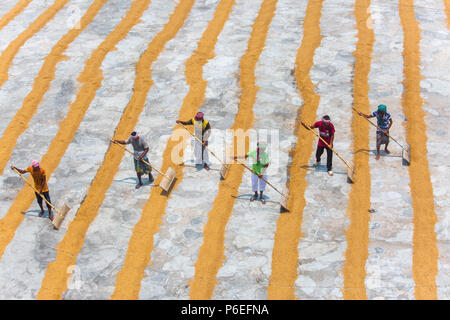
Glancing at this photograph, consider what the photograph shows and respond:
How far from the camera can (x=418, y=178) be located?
13.9 metres

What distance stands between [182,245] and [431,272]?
5.29m

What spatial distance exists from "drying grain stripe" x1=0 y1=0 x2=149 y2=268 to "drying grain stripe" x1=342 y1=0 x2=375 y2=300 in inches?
299

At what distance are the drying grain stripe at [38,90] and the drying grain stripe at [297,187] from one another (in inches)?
304

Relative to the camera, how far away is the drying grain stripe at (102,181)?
38.0ft

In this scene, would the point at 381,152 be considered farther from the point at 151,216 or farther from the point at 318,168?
the point at 151,216

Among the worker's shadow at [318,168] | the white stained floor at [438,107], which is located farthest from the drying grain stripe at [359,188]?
the white stained floor at [438,107]

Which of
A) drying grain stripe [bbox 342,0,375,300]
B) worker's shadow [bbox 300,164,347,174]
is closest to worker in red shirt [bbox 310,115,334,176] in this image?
worker's shadow [bbox 300,164,347,174]

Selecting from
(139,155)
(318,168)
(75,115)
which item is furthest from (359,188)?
(75,115)

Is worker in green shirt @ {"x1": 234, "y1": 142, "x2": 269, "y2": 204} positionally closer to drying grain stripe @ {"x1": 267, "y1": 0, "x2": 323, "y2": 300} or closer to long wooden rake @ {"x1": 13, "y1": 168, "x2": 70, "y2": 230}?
drying grain stripe @ {"x1": 267, "y1": 0, "x2": 323, "y2": 300}

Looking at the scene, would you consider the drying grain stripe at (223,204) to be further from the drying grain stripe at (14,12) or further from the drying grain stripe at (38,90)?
the drying grain stripe at (14,12)

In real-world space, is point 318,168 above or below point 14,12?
below

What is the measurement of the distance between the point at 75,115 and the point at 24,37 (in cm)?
613

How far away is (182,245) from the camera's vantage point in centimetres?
1227
